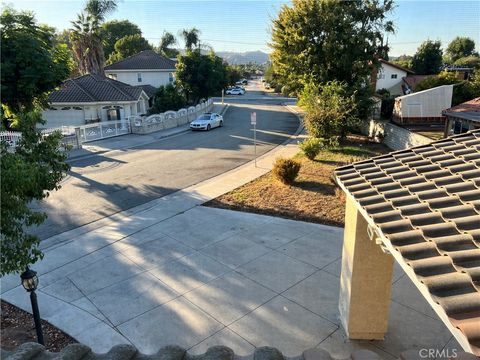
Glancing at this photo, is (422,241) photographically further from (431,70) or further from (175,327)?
(431,70)

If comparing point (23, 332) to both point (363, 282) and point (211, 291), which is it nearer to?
point (211, 291)

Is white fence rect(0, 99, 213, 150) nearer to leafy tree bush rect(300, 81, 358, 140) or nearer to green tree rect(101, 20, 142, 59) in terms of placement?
leafy tree bush rect(300, 81, 358, 140)

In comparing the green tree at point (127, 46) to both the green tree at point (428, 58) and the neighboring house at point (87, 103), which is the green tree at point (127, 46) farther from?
the green tree at point (428, 58)

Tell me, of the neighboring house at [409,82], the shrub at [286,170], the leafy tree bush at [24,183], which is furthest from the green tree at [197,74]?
the leafy tree bush at [24,183]

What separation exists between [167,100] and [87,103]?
7.92 meters

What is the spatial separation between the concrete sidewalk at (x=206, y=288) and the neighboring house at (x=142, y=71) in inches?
1463

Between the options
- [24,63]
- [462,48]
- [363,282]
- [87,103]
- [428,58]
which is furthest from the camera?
[462,48]

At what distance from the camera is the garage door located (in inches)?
1221

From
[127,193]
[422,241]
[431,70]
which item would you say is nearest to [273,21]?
[127,193]

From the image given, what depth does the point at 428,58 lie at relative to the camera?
168 ft

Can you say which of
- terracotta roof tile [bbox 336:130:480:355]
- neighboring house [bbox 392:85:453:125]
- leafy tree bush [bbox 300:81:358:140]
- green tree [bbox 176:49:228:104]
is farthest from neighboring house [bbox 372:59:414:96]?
terracotta roof tile [bbox 336:130:480:355]

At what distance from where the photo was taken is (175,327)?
6301mm

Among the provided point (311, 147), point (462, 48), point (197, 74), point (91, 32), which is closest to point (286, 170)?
point (311, 147)

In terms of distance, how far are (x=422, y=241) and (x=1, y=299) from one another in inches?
303
